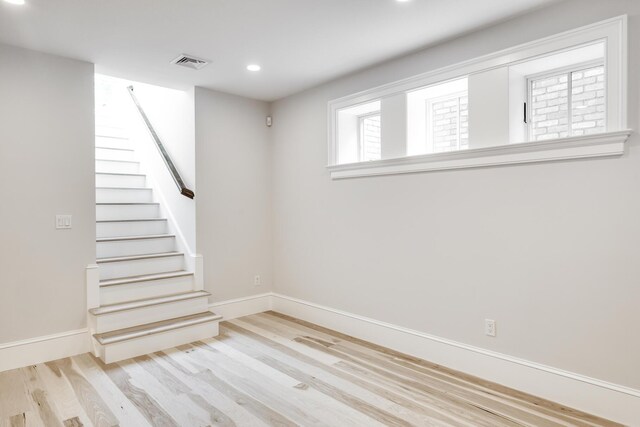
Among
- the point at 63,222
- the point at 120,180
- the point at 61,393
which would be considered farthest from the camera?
the point at 120,180

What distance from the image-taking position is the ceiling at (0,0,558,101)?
2.45 metres

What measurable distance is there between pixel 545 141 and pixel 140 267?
3.76 meters

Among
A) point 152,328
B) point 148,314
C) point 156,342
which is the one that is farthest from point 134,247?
point 156,342

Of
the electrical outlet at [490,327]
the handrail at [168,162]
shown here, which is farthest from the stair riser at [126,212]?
the electrical outlet at [490,327]

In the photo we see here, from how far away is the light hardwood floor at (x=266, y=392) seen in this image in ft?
7.49

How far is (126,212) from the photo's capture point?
4.52 metres

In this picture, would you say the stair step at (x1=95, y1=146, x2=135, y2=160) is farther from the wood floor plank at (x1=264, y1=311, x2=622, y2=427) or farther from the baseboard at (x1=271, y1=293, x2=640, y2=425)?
the baseboard at (x1=271, y1=293, x2=640, y2=425)

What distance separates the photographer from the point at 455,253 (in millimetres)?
2943

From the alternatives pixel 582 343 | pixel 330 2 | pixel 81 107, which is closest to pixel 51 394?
pixel 81 107

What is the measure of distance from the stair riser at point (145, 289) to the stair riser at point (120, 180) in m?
1.71

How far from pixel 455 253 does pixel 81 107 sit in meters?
3.38

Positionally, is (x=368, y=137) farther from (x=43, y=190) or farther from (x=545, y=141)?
(x=43, y=190)

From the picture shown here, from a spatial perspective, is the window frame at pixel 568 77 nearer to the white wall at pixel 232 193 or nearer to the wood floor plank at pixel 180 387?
the wood floor plank at pixel 180 387

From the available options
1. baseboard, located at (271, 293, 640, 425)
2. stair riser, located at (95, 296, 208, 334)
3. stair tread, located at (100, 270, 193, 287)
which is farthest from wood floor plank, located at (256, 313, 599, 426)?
stair tread, located at (100, 270, 193, 287)
